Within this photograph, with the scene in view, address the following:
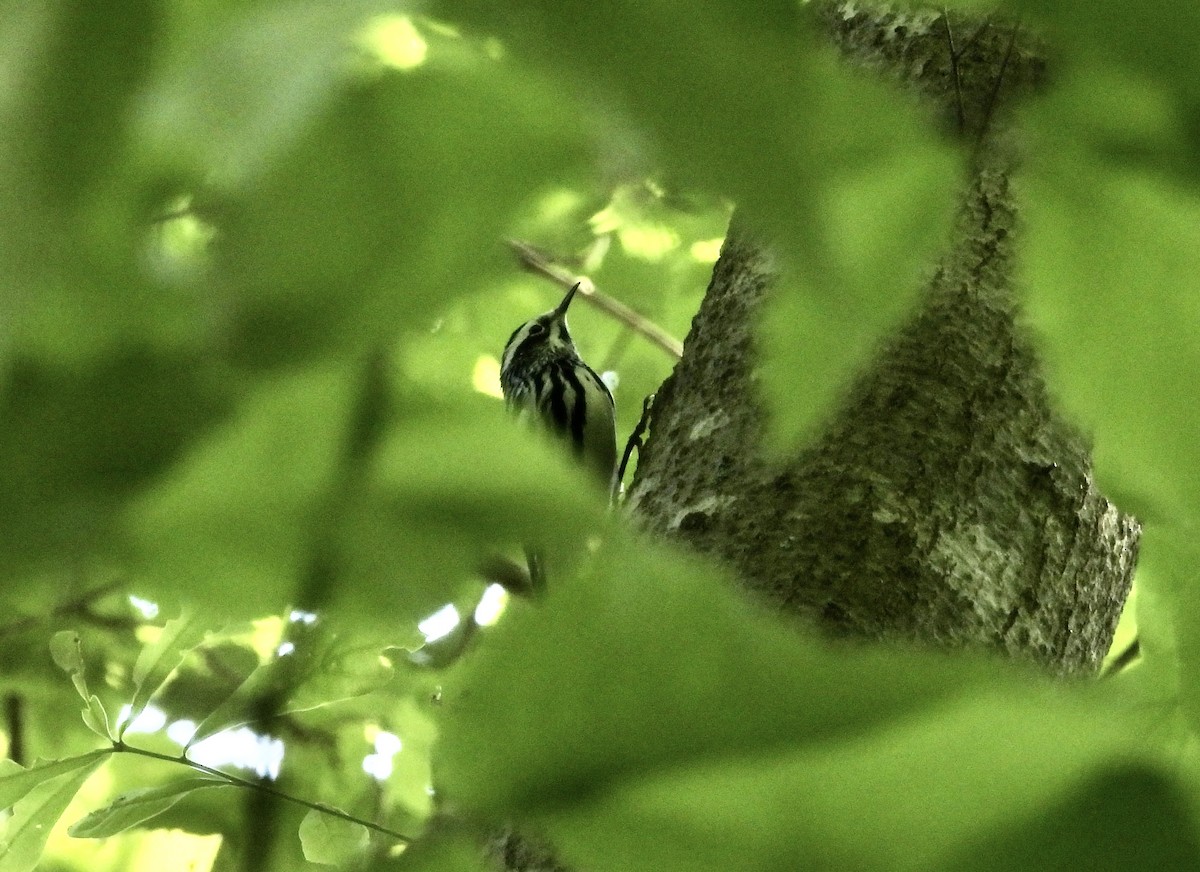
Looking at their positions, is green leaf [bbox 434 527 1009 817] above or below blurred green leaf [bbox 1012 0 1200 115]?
below

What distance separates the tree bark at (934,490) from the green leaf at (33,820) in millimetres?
359

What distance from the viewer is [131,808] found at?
0.56 metres

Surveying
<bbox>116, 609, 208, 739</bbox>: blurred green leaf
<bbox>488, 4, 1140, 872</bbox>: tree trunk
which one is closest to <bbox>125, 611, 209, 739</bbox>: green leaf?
<bbox>116, 609, 208, 739</bbox>: blurred green leaf

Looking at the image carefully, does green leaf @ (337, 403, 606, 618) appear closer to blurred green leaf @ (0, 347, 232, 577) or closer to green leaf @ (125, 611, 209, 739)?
blurred green leaf @ (0, 347, 232, 577)

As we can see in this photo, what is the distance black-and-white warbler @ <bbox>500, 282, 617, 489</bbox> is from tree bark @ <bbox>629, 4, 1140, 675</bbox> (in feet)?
5.91

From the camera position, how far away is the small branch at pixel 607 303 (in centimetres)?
166

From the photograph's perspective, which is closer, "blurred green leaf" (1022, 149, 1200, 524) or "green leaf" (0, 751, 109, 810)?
"blurred green leaf" (1022, 149, 1200, 524)

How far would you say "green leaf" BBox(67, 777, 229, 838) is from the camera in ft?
1.80

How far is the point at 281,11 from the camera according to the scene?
0.19 meters

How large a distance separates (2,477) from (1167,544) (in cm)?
29

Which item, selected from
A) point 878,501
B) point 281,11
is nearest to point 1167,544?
point 281,11

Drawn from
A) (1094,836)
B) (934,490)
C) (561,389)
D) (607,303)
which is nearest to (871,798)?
(1094,836)

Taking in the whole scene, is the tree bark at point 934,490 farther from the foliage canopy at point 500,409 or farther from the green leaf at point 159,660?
the foliage canopy at point 500,409

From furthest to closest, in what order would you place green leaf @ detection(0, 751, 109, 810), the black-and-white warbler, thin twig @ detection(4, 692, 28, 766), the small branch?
the black-and-white warbler → the small branch → thin twig @ detection(4, 692, 28, 766) → green leaf @ detection(0, 751, 109, 810)
